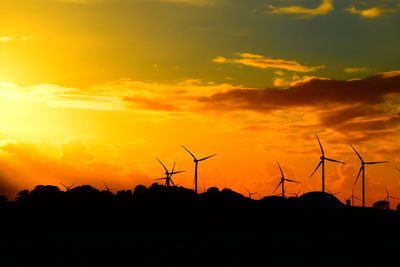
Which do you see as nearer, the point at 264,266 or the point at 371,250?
the point at 264,266

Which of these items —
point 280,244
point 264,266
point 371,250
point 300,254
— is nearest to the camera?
point 264,266

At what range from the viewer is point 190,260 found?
4230 inches

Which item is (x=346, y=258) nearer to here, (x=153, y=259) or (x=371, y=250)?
(x=371, y=250)

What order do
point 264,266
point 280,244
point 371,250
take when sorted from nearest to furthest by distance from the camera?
1. point 264,266
2. point 371,250
3. point 280,244

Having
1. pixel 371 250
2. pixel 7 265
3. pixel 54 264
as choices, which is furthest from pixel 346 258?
pixel 7 265

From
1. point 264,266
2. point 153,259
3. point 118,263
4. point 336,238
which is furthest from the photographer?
point 336,238

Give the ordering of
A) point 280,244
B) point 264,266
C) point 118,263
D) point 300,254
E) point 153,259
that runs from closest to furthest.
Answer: point 264,266 → point 118,263 → point 153,259 → point 300,254 → point 280,244

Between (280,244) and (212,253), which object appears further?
(280,244)

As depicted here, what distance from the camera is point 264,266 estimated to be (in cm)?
9700

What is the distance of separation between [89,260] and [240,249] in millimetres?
36044

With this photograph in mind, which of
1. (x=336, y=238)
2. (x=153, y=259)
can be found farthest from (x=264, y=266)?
(x=336, y=238)

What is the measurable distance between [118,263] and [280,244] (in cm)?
5666

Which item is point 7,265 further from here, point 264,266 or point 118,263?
point 264,266

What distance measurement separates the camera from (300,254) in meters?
122
